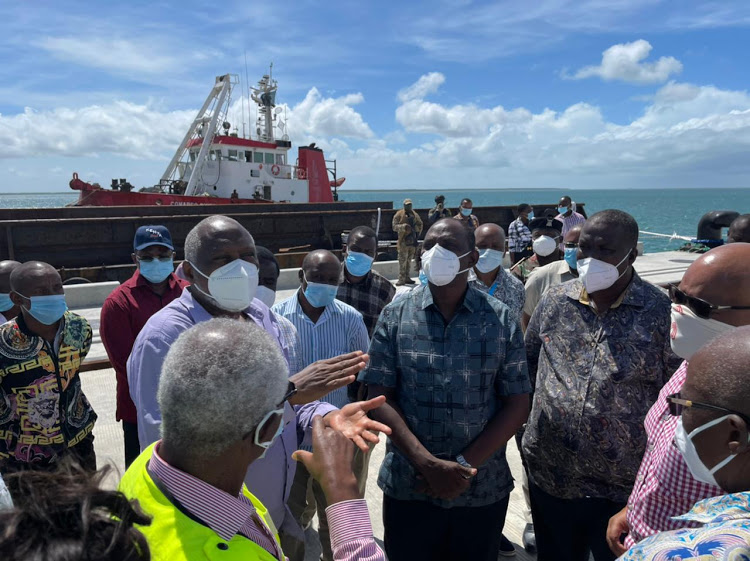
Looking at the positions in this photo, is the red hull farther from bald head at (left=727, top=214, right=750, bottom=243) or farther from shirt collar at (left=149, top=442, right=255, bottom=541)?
shirt collar at (left=149, top=442, right=255, bottom=541)

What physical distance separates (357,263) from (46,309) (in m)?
2.04

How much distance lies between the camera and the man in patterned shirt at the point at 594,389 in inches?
91.9

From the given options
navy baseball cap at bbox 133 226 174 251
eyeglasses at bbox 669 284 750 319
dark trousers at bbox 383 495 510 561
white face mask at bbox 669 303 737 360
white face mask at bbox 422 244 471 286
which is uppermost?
navy baseball cap at bbox 133 226 174 251

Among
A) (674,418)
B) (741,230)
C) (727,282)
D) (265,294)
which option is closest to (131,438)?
(265,294)

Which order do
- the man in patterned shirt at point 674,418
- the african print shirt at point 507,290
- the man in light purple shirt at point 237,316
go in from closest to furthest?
1. the man in patterned shirt at point 674,418
2. the man in light purple shirt at point 237,316
3. the african print shirt at point 507,290

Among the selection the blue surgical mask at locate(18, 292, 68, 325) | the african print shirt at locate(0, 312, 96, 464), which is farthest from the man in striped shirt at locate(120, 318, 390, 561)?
the blue surgical mask at locate(18, 292, 68, 325)

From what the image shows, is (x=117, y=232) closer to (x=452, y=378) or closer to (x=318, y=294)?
(x=318, y=294)

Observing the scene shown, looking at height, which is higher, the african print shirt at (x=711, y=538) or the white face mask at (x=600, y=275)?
the white face mask at (x=600, y=275)

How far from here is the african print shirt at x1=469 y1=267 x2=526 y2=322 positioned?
3.94 m

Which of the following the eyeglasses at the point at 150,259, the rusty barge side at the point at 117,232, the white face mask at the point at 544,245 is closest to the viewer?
the eyeglasses at the point at 150,259

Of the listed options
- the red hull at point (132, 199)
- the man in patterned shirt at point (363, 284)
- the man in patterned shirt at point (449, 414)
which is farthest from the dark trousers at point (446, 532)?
the red hull at point (132, 199)

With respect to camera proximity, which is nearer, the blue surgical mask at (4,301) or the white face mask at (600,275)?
the white face mask at (600,275)

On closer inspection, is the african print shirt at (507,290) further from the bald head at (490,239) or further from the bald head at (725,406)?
the bald head at (725,406)

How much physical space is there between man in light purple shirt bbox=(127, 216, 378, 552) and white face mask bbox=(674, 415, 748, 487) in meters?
0.96
